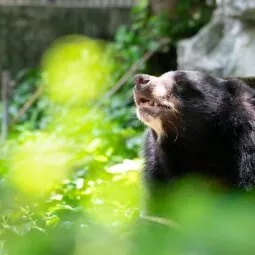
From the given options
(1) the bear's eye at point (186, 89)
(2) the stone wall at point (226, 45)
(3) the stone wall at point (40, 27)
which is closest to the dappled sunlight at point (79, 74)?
(3) the stone wall at point (40, 27)

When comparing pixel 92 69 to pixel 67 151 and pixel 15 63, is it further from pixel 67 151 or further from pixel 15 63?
pixel 67 151

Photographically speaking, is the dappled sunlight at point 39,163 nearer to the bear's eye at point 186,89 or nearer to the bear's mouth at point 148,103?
the bear's mouth at point 148,103

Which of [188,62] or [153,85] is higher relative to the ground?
[153,85]

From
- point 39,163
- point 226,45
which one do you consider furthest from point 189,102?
point 226,45

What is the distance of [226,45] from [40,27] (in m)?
4.13

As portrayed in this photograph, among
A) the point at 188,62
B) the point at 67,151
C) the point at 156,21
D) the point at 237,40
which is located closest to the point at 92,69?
the point at 156,21

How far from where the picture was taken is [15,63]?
9.52 m

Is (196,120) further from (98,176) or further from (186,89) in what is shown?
(98,176)

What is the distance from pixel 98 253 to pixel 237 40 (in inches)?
215

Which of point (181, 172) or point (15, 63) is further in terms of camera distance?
point (15, 63)

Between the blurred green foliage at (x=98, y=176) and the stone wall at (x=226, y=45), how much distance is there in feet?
2.96

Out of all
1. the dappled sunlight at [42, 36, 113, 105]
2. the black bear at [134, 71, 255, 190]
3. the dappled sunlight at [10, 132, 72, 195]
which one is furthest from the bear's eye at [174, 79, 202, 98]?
the dappled sunlight at [42, 36, 113, 105]

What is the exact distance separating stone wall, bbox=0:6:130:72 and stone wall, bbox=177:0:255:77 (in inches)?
118

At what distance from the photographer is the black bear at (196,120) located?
9.78 feet
